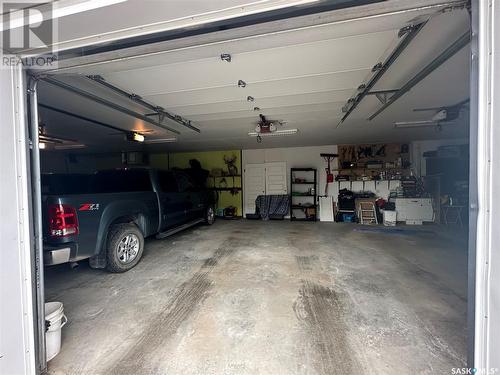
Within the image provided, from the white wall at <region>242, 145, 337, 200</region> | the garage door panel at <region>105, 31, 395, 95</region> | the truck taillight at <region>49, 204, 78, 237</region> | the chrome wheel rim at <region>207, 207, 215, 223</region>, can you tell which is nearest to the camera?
the garage door panel at <region>105, 31, 395, 95</region>

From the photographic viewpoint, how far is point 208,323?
205 cm

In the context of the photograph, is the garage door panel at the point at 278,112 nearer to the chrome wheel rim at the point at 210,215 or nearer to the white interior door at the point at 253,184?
the chrome wheel rim at the point at 210,215

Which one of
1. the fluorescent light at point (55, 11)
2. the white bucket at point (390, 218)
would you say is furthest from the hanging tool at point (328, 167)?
the fluorescent light at point (55, 11)

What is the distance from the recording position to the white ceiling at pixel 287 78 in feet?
4.48

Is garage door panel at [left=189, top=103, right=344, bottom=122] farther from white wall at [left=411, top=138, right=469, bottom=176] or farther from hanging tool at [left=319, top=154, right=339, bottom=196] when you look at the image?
white wall at [left=411, top=138, right=469, bottom=176]

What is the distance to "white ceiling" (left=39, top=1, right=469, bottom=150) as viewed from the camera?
137 centimetres

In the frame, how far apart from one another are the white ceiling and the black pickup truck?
1.19m

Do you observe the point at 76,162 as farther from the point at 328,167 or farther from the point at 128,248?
the point at 328,167

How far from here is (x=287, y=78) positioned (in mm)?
2527

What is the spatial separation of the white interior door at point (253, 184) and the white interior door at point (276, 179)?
162 mm

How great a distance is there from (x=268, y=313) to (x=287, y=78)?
2.67 meters

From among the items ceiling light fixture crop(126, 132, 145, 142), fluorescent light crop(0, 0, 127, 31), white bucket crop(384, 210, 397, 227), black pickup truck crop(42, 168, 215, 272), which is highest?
ceiling light fixture crop(126, 132, 145, 142)

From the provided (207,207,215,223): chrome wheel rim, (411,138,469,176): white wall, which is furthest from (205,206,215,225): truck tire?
(411,138,469,176): white wall

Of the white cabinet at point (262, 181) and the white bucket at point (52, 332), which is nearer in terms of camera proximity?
the white bucket at point (52, 332)
